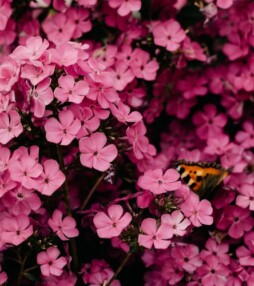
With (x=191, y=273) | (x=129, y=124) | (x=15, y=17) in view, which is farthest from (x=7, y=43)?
(x=191, y=273)

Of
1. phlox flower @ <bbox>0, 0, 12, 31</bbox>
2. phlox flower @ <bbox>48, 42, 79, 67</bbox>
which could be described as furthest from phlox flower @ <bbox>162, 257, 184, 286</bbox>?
phlox flower @ <bbox>0, 0, 12, 31</bbox>

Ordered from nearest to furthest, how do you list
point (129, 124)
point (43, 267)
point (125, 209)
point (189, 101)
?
1. point (43, 267)
2. point (129, 124)
3. point (125, 209)
4. point (189, 101)

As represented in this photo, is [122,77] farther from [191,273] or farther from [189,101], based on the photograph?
[191,273]

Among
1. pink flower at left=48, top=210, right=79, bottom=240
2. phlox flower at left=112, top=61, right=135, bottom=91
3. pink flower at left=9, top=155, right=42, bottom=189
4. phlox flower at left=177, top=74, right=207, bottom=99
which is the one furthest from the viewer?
phlox flower at left=177, top=74, right=207, bottom=99

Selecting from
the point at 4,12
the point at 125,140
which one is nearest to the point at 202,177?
the point at 125,140

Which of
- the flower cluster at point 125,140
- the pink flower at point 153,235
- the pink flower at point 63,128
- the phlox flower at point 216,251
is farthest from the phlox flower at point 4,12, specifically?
the phlox flower at point 216,251

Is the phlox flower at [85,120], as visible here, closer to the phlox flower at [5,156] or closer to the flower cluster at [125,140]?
the flower cluster at [125,140]

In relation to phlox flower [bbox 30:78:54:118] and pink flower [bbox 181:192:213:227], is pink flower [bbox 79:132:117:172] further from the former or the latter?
pink flower [bbox 181:192:213:227]

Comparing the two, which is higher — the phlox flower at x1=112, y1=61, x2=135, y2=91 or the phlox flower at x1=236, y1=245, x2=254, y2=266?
the phlox flower at x1=112, y1=61, x2=135, y2=91
